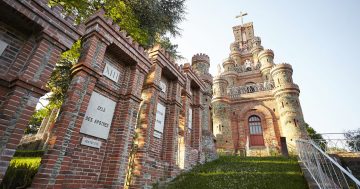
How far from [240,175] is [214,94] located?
15346mm

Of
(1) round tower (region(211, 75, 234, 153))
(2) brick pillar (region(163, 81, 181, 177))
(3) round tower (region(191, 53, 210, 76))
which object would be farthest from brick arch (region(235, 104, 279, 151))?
(2) brick pillar (region(163, 81, 181, 177))

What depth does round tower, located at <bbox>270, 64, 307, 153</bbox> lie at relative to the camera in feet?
55.6

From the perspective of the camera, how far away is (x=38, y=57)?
428 cm

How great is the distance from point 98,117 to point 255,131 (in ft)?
58.2

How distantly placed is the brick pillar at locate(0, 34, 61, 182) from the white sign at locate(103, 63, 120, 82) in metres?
1.58

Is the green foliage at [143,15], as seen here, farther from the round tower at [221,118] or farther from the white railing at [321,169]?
the round tower at [221,118]

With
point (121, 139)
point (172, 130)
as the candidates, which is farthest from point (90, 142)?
point (172, 130)

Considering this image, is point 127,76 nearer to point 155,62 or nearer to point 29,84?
point 155,62

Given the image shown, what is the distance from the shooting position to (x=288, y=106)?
18250mm

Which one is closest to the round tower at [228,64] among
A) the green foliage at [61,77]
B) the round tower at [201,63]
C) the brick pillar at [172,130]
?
the round tower at [201,63]

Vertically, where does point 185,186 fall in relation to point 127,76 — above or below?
below

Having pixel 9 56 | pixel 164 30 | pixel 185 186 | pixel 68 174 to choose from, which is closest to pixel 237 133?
pixel 164 30

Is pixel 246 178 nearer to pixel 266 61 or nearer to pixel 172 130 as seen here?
pixel 172 130

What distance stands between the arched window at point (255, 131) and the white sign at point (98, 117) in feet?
55.8
